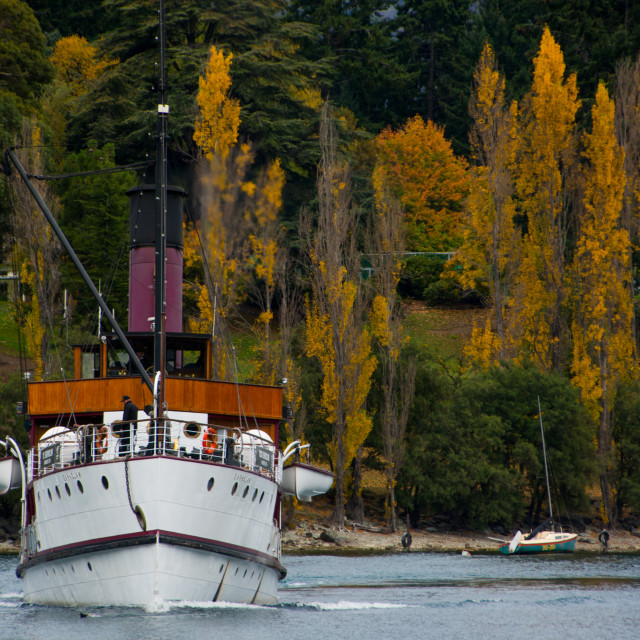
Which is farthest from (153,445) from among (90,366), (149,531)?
(90,366)

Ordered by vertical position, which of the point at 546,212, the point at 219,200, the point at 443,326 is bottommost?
the point at 443,326

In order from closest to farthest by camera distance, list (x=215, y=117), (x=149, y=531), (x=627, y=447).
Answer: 1. (x=149, y=531)
2. (x=215, y=117)
3. (x=627, y=447)

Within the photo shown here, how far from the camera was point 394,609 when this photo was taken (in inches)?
890

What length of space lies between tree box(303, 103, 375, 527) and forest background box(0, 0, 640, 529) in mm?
84

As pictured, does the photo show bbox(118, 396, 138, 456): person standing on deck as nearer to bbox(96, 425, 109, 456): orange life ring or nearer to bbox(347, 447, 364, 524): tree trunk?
bbox(96, 425, 109, 456): orange life ring

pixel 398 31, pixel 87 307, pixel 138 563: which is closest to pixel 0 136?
pixel 87 307

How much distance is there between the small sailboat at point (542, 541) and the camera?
39531mm

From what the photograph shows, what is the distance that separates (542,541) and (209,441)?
24.1m

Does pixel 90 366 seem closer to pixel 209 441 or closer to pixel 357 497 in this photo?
pixel 209 441

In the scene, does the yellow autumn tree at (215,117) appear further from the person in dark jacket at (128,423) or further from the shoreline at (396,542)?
the person in dark jacket at (128,423)

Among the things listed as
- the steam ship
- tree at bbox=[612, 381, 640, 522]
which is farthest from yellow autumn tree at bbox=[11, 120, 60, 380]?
tree at bbox=[612, 381, 640, 522]

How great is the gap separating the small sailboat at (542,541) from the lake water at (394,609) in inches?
176

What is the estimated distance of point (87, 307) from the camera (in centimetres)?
4503

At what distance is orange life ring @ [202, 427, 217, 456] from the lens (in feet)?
63.4
